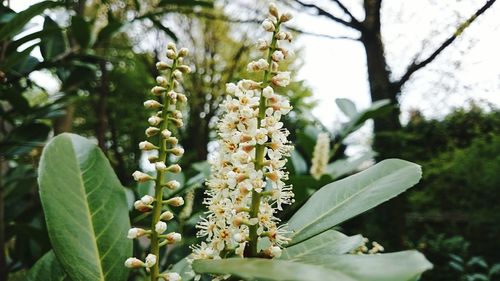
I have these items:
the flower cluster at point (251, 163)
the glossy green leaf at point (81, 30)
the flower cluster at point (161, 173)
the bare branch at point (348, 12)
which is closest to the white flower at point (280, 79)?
the flower cluster at point (251, 163)

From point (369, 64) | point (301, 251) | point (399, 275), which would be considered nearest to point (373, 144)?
point (369, 64)

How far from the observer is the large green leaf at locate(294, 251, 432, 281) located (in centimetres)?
41

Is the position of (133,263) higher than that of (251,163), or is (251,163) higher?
(251,163)

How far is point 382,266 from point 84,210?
0.49 meters

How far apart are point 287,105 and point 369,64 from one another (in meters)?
2.60

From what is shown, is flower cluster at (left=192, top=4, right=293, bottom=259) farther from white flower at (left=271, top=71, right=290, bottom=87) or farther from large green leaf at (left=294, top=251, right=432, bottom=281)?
large green leaf at (left=294, top=251, right=432, bottom=281)

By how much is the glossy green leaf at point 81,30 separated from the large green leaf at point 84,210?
0.67 metres

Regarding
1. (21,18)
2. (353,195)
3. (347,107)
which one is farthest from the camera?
(347,107)

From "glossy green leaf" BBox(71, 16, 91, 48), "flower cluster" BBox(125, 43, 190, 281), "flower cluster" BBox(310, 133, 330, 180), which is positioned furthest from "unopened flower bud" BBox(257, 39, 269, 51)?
"flower cluster" BBox(310, 133, 330, 180)

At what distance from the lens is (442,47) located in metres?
2.24

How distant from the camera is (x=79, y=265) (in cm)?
69

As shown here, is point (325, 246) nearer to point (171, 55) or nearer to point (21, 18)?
point (171, 55)

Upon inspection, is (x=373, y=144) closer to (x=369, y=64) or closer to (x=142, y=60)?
(x=369, y=64)

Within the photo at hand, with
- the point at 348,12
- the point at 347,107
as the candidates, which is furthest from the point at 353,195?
the point at 348,12
